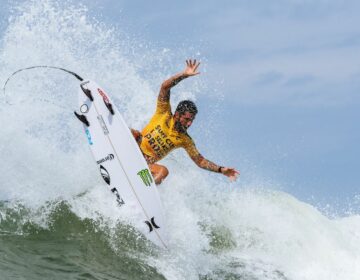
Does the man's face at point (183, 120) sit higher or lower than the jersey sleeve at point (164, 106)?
lower

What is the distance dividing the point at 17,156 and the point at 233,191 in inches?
225

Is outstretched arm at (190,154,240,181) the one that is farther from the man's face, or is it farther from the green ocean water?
the green ocean water

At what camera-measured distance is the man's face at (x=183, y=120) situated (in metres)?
8.56

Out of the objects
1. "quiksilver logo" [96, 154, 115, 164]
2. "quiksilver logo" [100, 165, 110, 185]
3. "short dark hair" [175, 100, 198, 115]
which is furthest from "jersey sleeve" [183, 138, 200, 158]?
"quiksilver logo" [100, 165, 110, 185]

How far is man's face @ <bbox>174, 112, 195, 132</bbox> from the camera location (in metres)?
8.56

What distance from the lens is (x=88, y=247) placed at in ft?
26.5

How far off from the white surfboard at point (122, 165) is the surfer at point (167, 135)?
0.42 metres

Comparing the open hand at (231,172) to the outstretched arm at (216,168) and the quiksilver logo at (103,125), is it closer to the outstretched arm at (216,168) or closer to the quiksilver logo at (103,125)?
the outstretched arm at (216,168)

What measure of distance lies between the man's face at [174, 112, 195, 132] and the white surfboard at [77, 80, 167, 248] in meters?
0.77

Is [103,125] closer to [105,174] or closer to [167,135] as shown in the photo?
[105,174]

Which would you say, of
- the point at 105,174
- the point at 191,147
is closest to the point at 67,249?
the point at 105,174

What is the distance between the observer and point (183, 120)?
8.61 metres

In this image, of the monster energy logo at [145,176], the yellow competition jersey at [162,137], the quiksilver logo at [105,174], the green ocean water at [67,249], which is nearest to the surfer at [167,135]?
the yellow competition jersey at [162,137]

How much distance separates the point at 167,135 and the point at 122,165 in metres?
0.88
